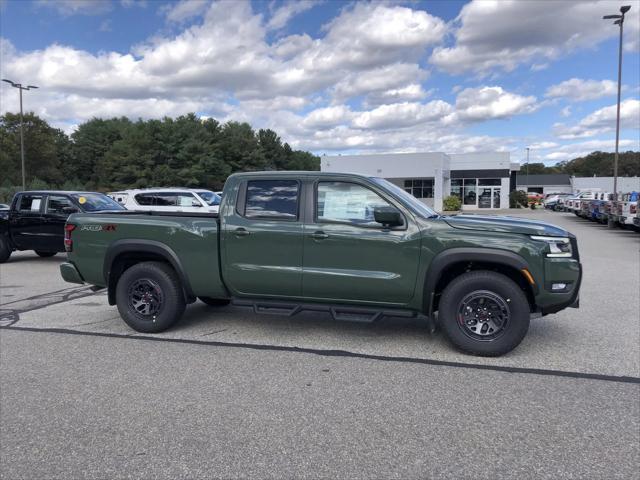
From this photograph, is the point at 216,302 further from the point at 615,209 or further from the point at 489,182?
the point at 489,182

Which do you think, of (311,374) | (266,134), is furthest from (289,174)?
(266,134)

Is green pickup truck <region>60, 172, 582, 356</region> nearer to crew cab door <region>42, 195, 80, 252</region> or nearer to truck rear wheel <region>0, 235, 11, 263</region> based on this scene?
crew cab door <region>42, 195, 80, 252</region>

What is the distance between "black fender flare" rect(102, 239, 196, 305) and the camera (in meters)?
5.78

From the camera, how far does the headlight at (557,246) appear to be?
4875mm

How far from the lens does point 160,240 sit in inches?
229

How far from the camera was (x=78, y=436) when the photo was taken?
3.47m

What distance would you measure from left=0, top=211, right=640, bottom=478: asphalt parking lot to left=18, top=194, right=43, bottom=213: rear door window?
6.40m

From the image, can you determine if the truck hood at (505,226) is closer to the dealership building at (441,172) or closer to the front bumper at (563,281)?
the front bumper at (563,281)

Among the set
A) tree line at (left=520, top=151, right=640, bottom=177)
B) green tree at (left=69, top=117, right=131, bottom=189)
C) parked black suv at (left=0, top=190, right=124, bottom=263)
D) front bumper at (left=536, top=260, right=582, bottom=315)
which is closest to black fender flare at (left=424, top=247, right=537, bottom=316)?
front bumper at (left=536, top=260, right=582, bottom=315)

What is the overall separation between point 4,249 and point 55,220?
205 cm

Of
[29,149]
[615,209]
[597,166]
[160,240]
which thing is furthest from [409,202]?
[597,166]

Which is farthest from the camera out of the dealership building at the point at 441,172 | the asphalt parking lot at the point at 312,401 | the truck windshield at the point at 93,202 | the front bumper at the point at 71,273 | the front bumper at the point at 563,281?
the dealership building at the point at 441,172

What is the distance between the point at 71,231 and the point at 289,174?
9.11ft

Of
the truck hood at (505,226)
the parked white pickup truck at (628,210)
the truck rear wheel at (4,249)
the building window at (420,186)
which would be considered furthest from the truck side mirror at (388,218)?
the building window at (420,186)
